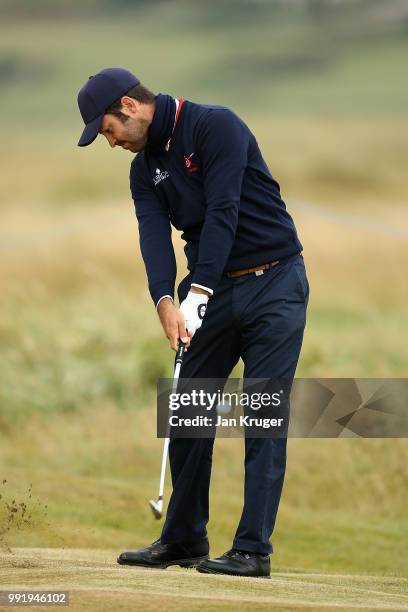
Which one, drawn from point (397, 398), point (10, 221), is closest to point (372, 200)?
point (10, 221)

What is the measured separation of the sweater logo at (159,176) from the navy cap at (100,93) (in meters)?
0.37

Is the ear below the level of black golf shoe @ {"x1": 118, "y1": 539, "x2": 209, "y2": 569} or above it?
above

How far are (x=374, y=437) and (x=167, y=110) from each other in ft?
26.7

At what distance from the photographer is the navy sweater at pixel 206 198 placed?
22.4 feet

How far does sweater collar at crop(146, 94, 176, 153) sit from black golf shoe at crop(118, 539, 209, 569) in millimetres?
1957

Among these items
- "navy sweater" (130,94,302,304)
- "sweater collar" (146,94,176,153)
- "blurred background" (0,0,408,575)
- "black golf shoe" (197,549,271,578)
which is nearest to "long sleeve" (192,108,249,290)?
"navy sweater" (130,94,302,304)

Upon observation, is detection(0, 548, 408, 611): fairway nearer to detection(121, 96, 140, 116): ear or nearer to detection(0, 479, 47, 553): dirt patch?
detection(0, 479, 47, 553): dirt patch

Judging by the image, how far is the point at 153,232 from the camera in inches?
286

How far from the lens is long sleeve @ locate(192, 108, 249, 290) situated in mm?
6812

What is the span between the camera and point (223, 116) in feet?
22.6

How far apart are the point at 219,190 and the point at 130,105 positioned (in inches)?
23.1

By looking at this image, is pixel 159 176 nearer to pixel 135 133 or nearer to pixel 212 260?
pixel 135 133

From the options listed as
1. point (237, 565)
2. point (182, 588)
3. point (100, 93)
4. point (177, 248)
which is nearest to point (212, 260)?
point (100, 93)

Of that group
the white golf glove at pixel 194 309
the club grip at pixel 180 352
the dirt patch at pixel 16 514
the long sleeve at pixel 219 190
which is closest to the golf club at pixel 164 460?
the club grip at pixel 180 352
